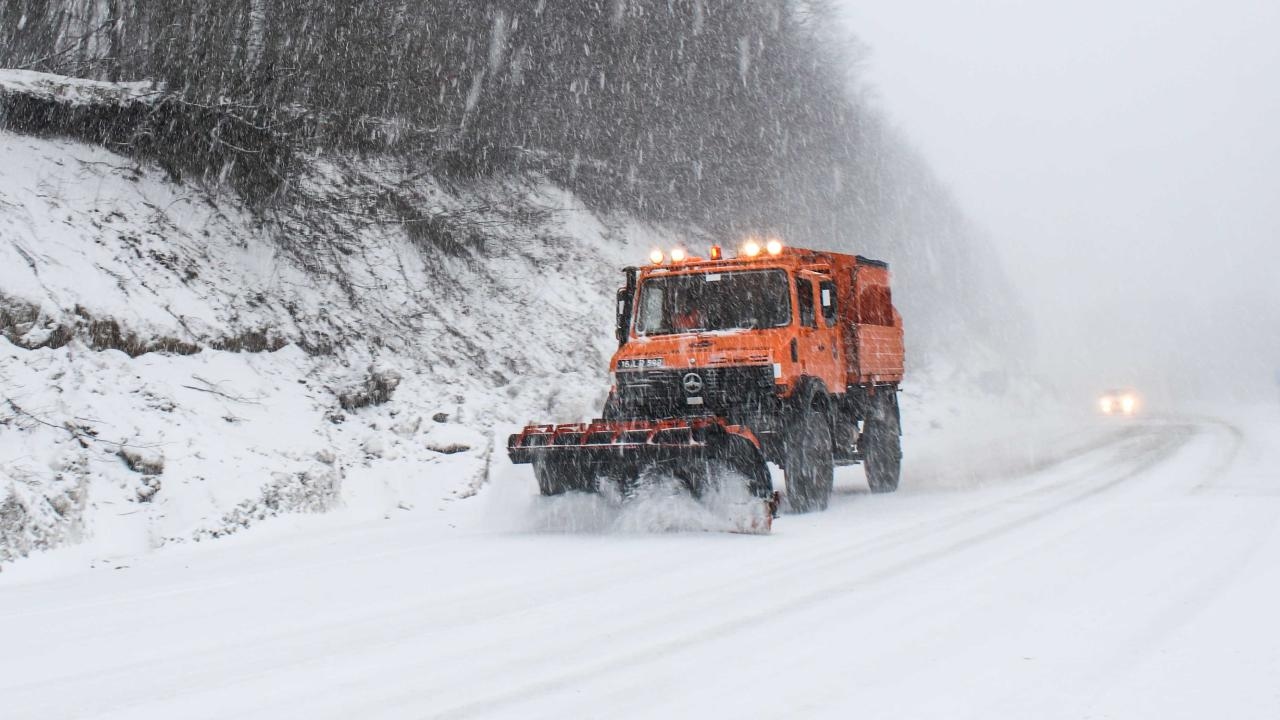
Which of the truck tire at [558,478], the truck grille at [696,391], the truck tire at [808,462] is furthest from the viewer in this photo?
the truck tire at [808,462]

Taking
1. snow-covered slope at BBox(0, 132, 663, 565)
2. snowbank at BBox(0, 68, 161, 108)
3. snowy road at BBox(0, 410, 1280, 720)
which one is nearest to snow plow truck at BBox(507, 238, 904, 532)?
snowy road at BBox(0, 410, 1280, 720)

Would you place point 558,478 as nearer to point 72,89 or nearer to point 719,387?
point 719,387

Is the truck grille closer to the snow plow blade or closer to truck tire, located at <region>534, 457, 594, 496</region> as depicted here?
the snow plow blade

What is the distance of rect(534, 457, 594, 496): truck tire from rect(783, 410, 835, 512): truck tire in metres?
2.00

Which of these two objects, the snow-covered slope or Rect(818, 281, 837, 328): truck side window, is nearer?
the snow-covered slope

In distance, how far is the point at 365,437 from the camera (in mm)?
12203

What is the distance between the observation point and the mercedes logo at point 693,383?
984cm

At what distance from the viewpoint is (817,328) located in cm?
1067

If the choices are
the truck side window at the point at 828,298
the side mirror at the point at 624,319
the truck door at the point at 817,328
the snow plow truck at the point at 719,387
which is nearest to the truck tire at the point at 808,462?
the snow plow truck at the point at 719,387

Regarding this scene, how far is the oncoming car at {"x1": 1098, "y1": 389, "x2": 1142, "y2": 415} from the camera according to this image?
3488 centimetres

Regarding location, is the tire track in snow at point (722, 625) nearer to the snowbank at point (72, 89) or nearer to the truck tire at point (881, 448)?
the truck tire at point (881, 448)

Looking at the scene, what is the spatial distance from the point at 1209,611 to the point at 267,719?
4767 millimetres

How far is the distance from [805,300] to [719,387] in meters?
1.40

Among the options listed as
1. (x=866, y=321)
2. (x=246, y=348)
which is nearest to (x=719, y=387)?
(x=866, y=321)
